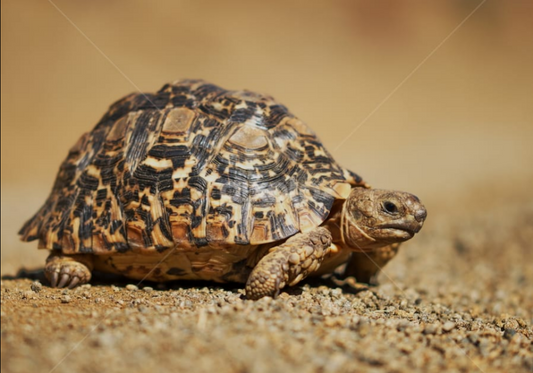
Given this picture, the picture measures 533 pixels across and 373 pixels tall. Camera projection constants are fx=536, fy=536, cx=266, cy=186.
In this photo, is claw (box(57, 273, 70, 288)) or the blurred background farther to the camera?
the blurred background

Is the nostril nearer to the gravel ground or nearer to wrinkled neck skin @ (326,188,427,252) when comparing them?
wrinkled neck skin @ (326,188,427,252)

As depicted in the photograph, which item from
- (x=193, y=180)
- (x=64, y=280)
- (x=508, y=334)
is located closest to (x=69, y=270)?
(x=64, y=280)

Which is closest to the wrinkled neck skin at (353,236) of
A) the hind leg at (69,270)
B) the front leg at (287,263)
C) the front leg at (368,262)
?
the front leg at (287,263)

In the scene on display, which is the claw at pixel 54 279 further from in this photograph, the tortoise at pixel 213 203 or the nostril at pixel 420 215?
the nostril at pixel 420 215

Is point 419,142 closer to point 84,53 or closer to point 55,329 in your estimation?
point 84,53

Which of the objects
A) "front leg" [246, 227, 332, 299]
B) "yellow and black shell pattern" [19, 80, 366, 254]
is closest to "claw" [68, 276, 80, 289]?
"yellow and black shell pattern" [19, 80, 366, 254]

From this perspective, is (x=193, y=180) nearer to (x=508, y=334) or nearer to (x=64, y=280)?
(x=64, y=280)
